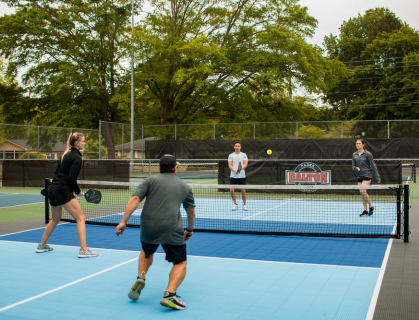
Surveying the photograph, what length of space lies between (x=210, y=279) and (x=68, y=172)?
8.63 ft

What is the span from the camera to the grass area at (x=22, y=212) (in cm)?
1045

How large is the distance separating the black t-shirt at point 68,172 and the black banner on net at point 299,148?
1786 centimetres


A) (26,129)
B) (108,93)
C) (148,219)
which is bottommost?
(148,219)

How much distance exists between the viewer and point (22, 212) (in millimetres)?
11344

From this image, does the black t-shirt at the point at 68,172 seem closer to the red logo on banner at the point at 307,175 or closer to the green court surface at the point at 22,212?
the green court surface at the point at 22,212

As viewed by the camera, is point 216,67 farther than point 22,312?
Yes

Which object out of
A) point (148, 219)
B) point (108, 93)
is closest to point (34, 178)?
point (108, 93)

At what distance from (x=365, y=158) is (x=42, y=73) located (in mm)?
28093

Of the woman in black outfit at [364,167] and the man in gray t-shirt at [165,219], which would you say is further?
the woman in black outfit at [364,167]

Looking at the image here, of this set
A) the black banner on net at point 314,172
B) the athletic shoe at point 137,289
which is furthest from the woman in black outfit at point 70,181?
the black banner on net at point 314,172

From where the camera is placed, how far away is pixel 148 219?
162 inches

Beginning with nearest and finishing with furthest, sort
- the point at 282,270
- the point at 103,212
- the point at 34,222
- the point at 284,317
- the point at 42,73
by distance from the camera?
1. the point at 284,317
2. the point at 282,270
3. the point at 34,222
4. the point at 103,212
5. the point at 42,73

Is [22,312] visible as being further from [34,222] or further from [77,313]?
[34,222]

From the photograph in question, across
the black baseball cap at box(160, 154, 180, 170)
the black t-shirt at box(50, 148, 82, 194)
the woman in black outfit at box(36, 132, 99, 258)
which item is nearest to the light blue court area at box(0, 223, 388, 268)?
the woman in black outfit at box(36, 132, 99, 258)
